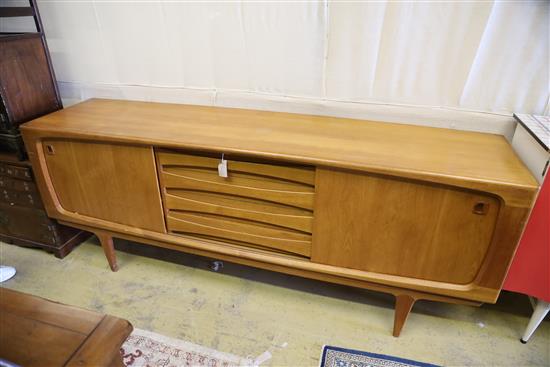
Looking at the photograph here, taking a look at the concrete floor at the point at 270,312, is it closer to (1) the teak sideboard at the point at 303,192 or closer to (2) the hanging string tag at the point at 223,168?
(1) the teak sideboard at the point at 303,192

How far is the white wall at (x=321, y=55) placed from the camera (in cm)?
128

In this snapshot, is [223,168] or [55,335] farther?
[223,168]

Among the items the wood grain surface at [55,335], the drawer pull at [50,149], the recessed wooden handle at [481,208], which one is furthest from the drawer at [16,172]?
the recessed wooden handle at [481,208]

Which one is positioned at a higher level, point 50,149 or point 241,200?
point 50,149

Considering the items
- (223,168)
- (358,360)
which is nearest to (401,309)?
(358,360)

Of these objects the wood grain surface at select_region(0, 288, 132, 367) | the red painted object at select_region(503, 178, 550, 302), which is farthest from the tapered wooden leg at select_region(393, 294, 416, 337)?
the wood grain surface at select_region(0, 288, 132, 367)

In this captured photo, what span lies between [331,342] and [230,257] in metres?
0.51

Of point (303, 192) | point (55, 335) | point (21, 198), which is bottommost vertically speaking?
point (21, 198)

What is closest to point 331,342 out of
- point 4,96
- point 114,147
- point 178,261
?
point 178,261

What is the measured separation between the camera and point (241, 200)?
53.7 inches

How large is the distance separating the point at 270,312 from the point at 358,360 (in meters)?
0.40

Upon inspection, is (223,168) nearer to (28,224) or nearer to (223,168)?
(223,168)

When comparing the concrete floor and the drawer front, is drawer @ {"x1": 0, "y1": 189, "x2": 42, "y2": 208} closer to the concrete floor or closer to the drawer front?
the concrete floor

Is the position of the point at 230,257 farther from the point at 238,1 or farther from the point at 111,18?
the point at 111,18
